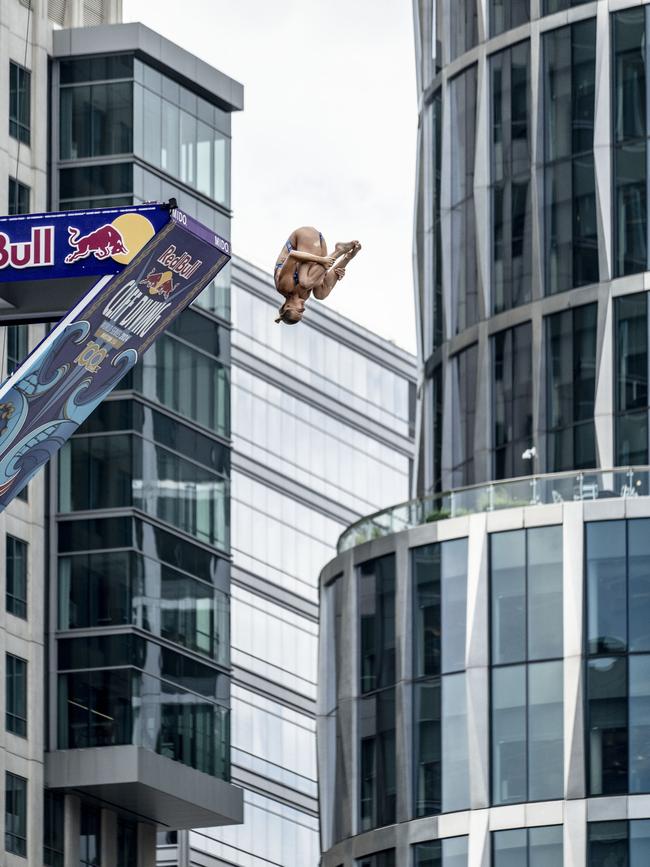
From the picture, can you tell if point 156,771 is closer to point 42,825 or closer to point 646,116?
point 42,825

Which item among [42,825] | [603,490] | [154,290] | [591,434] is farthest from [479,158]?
[154,290]

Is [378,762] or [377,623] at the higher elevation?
[377,623]

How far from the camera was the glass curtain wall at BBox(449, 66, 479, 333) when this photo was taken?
93625 mm

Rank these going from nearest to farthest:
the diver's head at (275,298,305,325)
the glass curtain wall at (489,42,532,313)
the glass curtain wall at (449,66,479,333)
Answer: the diver's head at (275,298,305,325), the glass curtain wall at (489,42,532,313), the glass curtain wall at (449,66,479,333)

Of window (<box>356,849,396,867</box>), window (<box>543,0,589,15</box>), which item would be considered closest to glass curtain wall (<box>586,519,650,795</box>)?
window (<box>356,849,396,867</box>)

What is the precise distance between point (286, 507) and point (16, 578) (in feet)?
132

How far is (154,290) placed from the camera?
45.2 metres

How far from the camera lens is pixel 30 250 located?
44094mm

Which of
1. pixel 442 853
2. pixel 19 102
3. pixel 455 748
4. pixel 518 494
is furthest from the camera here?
pixel 19 102

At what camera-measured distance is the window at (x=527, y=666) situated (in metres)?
78.9

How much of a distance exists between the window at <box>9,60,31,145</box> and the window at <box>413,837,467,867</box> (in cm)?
3288

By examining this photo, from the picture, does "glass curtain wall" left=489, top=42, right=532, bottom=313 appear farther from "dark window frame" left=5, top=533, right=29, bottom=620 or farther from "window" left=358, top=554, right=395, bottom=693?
"dark window frame" left=5, top=533, right=29, bottom=620

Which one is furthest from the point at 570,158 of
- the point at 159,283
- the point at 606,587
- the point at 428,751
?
the point at 159,283

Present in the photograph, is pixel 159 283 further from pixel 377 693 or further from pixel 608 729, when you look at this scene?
pixel 377 693
